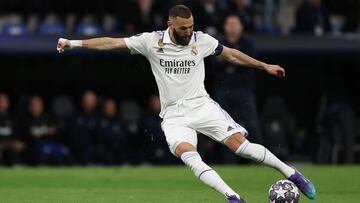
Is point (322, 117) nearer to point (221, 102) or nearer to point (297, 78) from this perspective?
point (297, 78)

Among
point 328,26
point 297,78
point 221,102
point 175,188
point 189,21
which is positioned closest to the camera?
point 189,21

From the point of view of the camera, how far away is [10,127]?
821 inches

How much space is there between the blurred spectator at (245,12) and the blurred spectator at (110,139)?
10.4 ft

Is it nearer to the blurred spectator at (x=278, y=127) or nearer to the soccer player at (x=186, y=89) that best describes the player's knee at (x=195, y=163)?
the soccer player at (x=186, y=89)

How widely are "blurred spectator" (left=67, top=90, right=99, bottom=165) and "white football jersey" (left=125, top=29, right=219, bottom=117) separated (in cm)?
991

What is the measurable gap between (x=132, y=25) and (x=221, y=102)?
4479 millimetres

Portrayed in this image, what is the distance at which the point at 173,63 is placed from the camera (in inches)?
440

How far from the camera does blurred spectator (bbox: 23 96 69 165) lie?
820 inches

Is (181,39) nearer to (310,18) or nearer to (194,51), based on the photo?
(194,51)

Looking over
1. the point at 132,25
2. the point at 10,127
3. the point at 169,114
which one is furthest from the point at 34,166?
the point at 169,114

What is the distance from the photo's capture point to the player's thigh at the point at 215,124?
11.1 meters

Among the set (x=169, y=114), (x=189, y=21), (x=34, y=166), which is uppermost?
(x=189, y=21)

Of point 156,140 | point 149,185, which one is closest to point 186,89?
point 149,185

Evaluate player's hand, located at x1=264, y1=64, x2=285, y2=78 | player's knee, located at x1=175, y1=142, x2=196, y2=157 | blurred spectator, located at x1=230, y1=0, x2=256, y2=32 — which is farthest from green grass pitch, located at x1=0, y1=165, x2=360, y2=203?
blurred spectator, located at x1=230, y1=0, x2=256, y2=32
